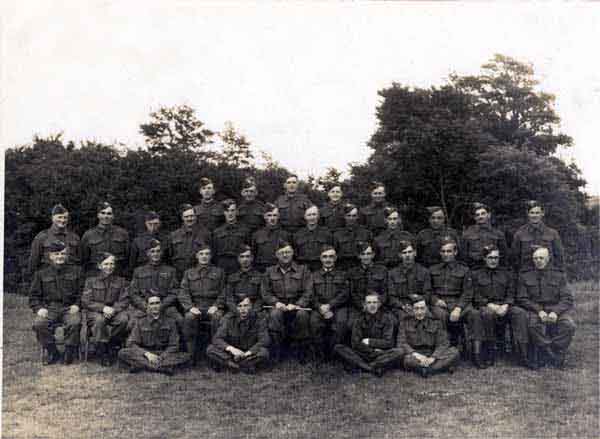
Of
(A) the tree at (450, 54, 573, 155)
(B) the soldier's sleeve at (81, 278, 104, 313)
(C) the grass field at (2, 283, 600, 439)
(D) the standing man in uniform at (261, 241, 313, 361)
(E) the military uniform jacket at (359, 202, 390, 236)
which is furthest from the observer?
(A) the tree at (450, 54, 573, 155)

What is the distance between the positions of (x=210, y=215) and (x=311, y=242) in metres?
1.20

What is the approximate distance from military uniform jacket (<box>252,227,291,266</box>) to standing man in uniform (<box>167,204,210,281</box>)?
1.74 feet

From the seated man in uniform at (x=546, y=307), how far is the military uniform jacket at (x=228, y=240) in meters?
2.85

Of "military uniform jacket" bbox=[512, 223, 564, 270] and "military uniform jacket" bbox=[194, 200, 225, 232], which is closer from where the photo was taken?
"military uniform jacket" bbox=[512, 223, 564, 270]

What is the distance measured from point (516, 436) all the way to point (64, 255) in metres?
4.41

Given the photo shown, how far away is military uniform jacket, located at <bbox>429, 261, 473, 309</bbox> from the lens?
6.23 meters

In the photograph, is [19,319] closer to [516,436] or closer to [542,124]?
[516,436]

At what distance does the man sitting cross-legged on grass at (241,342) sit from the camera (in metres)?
5.80

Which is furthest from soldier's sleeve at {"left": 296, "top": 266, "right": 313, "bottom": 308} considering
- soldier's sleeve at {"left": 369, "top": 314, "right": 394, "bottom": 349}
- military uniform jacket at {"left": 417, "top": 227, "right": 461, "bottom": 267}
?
military uniform jacket at {"left": 417, "top": 227, "right": 461, "bottom": 267}

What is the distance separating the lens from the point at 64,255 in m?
6.34

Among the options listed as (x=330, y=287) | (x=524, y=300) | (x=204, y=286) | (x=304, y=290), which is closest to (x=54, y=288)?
(x=204, y=286)

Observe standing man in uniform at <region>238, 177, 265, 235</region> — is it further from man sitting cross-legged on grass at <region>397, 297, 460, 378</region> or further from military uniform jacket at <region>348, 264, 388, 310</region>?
man sitting cross-legged on grass at <region>397, 297, 460, 378</region>

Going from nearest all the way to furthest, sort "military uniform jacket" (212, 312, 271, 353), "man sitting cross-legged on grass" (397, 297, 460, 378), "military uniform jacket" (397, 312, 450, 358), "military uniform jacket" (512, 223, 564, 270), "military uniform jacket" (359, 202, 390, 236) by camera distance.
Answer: "man sitting cross-legged on grass" (397, 297, 460, 378) < "military uniform jacket" (397, 312, 450, 358) < "military uniform jacket" (212, 312, 271, 353) < "military uniform jacket" (512, 223, 564, 270) < "military uniform jacket" (359, 202, 390, 236)

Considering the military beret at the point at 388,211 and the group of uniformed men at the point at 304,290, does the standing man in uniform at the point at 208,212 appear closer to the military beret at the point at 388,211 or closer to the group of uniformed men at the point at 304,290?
the group of uniformed men at the point at 304,290
